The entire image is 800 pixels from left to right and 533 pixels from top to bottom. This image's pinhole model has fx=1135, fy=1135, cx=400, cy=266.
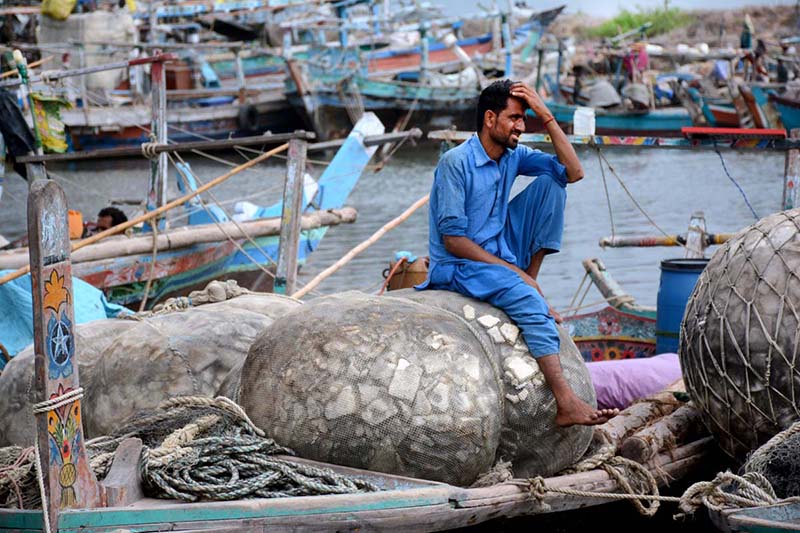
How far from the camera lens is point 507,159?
431cm

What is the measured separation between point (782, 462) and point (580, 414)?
2.18 ft

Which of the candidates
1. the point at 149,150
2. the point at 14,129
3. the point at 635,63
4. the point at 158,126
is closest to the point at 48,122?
the point at 14,129

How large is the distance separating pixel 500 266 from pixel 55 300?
169 cm

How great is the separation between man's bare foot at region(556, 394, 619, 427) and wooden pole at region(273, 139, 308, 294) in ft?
11.4

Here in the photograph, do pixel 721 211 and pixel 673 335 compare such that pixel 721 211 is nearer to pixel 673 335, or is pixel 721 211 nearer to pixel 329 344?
pixel 673 335

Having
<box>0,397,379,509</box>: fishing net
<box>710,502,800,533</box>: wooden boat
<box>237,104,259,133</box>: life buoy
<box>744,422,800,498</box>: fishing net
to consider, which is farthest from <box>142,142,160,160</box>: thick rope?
<box>237,104,259,133</box>: life buoy

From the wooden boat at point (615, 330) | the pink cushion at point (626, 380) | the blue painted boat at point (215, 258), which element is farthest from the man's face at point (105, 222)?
the pink cushion at point (626, 380)

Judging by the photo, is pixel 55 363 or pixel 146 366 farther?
pixel 146 366

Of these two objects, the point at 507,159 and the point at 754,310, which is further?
the point at 507,159

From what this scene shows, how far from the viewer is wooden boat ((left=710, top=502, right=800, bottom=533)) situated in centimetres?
316

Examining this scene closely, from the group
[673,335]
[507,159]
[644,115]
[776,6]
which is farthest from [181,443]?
[776,6]

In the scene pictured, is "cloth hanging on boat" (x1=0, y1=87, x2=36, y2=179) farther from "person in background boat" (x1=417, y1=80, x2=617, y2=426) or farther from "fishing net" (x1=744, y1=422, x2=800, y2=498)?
"fishing net" (x1=744, y1=422, x2=800, y2=498)

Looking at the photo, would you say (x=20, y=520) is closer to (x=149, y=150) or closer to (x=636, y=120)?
(x=149, y=150)

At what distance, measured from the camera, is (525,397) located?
12.8 feet
